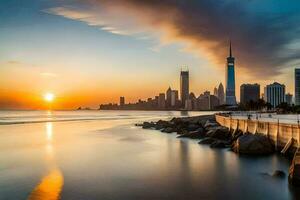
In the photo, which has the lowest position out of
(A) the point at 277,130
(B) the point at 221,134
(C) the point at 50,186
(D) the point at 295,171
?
(C) the point at 50,186

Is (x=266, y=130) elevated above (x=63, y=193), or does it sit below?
above

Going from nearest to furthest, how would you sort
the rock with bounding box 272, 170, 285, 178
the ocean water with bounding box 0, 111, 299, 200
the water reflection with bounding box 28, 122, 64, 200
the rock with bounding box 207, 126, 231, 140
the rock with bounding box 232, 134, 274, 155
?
the water reflection with bounding box 28, 122, 64, 200 < the ocean water with bounding box 0, 111, 299, 200 < the rock with bounding box 272, 170, 285, 178 < the rock with bounding box 232, 134, 274, 155 < the rock with bounding box 207, 126, 231, 140

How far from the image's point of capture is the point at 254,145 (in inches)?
1463

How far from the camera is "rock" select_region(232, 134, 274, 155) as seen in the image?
36.8 metres

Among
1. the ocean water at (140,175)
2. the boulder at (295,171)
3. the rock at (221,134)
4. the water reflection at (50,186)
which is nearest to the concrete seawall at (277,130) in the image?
the ocean water at (140,175)

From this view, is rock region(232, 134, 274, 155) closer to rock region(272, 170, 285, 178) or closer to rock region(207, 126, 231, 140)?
rock region(272, 170, 285, 178)

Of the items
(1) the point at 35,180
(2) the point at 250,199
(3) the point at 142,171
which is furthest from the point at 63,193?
(2) the point at 250,199

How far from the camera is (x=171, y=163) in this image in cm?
3422

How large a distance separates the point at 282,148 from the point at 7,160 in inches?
1115

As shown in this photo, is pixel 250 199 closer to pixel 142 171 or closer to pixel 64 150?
pixel 142 171

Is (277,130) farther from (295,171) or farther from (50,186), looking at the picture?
(50,186)

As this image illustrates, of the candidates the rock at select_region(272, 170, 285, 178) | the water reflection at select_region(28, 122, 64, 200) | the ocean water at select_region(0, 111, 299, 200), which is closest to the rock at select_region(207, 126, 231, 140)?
the ocean water at select_region(0, 111, 299, 200)

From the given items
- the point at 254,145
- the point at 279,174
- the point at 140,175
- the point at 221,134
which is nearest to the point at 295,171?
the point at 279,174

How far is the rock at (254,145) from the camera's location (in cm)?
3681
